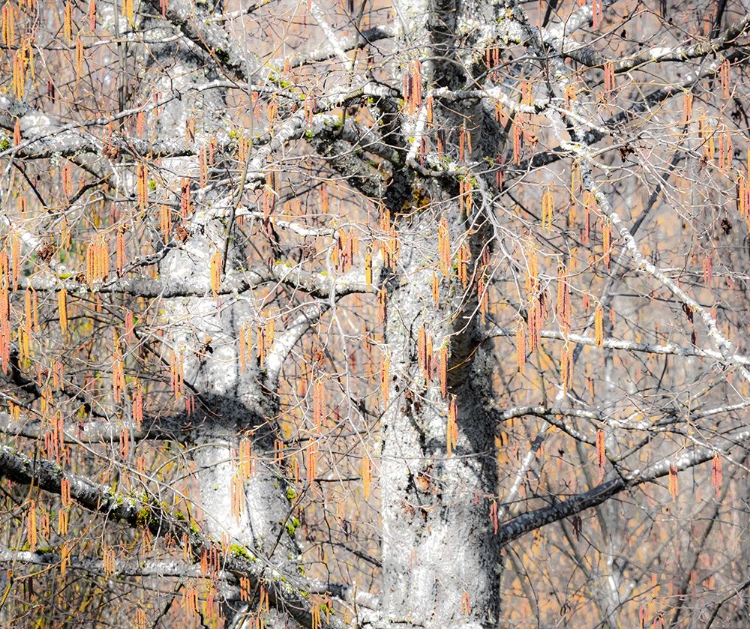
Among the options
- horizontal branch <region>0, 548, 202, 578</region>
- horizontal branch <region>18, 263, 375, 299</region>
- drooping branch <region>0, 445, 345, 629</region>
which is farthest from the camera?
horizontal branch <region>18, 263, 375, 299</region>

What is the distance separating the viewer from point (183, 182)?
5.27 m

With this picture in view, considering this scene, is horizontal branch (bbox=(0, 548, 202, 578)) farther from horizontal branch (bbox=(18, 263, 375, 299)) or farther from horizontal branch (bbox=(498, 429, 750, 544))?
horizontal branch (bbox=(498, 429, 750, 544))

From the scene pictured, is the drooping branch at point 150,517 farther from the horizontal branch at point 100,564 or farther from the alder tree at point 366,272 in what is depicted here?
the horizontal branch at point 100,564

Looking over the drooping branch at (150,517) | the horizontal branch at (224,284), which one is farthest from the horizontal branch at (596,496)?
the horizontal branch at (224,284)

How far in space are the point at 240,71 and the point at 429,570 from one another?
9.32 ft

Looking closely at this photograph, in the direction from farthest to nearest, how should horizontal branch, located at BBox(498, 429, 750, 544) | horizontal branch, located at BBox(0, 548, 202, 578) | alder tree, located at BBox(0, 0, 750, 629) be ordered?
horizontal branch, located at BBox(498, 429, 750, 544) < horizontal branch, located at BBox(0, 548, 202, 578) < alder tree, located at BBox(0, 0, 750, 629)

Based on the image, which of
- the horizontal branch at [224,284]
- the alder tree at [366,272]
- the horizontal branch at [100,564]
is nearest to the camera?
the alder tree at [366,272]

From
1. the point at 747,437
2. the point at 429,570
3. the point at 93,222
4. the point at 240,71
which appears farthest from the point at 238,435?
the point at 93,222

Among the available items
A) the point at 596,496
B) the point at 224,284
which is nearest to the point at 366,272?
the point at 224,284

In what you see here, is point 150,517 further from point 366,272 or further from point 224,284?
point 366,272

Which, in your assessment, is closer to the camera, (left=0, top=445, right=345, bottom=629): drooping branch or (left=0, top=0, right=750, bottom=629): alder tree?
(left=0, top=0, right=750, bottom=629): alder tree

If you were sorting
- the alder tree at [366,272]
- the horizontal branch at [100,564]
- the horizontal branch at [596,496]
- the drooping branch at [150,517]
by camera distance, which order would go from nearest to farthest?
the alder tree at [366,272] < the drooping branch at [150,517] < the horizontal branch at [100,564] < the horizontal branch at [596,496]

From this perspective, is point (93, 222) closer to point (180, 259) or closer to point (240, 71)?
point (180, 259)

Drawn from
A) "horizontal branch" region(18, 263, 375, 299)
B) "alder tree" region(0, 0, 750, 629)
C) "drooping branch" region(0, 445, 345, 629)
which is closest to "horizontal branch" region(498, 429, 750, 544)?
"alder tree" region(0, 0, 750, 629)
